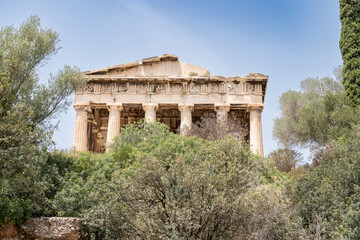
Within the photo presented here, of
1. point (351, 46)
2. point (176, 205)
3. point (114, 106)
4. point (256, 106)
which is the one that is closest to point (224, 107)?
point (256, 106)

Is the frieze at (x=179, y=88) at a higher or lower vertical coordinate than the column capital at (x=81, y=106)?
higher

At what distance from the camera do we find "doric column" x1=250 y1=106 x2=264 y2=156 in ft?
91.8

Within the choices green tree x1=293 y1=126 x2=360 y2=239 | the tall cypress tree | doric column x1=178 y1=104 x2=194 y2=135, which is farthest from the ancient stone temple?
green tree x1=293 y1=126 x2=360 y2=239

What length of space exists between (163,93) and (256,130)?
21.0 ft

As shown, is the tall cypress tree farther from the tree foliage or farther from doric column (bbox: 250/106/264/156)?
the tree foliage

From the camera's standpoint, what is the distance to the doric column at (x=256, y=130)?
2798 cm

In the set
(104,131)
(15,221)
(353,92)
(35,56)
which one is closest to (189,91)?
(104,131)

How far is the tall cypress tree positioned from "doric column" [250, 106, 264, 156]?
5488 mm

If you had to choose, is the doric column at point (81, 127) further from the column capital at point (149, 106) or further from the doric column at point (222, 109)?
the doric column at point (222, 109)

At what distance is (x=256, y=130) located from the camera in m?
28.5

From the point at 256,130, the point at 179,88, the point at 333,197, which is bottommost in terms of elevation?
the point at 333,197

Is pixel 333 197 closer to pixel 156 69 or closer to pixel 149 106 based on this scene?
pixel 149 106

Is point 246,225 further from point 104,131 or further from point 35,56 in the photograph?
point 104,131

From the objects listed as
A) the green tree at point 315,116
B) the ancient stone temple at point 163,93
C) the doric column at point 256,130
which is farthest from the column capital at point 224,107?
the green tree at point 315,116
